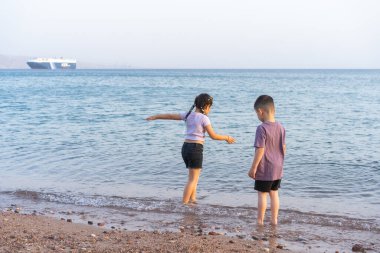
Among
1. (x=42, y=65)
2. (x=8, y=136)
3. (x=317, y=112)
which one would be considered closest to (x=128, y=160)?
(x=8, y=136)

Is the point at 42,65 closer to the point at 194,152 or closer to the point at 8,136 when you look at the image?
the point at 8,136

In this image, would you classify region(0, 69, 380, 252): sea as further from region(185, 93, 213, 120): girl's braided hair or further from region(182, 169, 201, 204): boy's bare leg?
region(185, 93, 213, 120): girl's braided hair

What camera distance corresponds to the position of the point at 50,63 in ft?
611

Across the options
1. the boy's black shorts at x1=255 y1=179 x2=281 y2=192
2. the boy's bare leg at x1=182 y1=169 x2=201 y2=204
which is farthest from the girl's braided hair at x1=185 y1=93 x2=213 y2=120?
the boy's black shorts at x1=255 y1=179 x2=281 y2=192

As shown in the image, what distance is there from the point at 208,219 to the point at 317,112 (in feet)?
69.8

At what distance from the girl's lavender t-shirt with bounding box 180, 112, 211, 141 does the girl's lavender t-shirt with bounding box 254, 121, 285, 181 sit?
121 cm

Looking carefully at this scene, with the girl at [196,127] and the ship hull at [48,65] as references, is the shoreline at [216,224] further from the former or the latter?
the ship hull at [48,65]

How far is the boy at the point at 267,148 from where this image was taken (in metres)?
6.75

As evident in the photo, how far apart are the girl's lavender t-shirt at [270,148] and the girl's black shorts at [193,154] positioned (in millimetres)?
1286

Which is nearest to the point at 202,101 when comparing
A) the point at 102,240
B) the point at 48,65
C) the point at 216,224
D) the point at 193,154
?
the point at 193,154

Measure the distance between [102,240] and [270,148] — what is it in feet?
7.60

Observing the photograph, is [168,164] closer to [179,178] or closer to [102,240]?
[179,178]

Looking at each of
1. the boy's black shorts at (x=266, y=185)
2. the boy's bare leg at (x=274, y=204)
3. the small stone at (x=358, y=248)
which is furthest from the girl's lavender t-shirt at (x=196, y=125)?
the small stone at (x=358, y=248)

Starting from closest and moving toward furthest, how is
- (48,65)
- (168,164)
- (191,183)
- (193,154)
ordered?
(193,154) < (191,183) < (168,164) < (48,65)
